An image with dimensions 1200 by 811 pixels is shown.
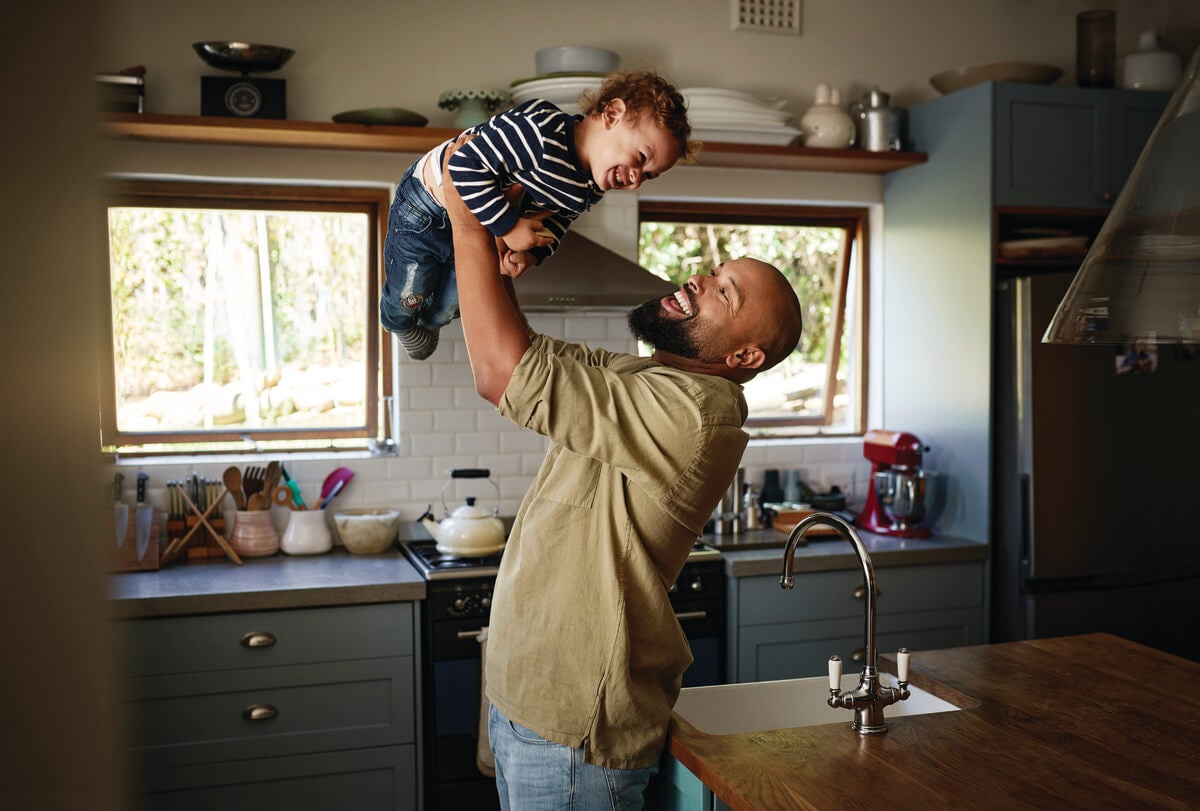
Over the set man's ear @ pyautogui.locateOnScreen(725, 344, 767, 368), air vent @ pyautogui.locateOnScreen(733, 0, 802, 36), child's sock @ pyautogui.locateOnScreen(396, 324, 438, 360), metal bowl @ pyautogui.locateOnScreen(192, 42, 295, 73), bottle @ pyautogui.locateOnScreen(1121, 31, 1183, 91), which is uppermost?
air vent @ pyautogui.locateOnScreen(733, 0, 802, 36)

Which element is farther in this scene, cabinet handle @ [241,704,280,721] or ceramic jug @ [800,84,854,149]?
ceramic jug @ [800,84,854,149]

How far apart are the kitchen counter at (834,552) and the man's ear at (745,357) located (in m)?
1.68

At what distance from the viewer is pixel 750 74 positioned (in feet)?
14.8

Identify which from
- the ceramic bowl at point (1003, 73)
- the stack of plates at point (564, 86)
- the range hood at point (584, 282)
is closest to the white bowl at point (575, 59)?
the stack of plates at point (564, 86)

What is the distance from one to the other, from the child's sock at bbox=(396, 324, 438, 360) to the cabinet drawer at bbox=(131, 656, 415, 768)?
1449 mm

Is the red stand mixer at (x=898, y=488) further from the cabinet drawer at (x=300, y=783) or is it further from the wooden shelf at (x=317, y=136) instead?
the cabinet drawer at (x=300, y=783)

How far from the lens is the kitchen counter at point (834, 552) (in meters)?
3.74

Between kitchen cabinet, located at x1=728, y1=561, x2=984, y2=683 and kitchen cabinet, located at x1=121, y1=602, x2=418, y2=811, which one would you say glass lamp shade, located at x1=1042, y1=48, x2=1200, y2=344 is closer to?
kitchen cabinet, located at x1=728, y1=561, x2=984, y2=683

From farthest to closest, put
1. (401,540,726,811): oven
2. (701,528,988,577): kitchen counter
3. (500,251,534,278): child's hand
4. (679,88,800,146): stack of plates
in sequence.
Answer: (679,88,800,146): stack of plates, (701,528,988,577): kitchen counter, (401,540,726,811): oven, (500,251,534,278): child's hand

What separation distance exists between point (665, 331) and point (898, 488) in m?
2.39

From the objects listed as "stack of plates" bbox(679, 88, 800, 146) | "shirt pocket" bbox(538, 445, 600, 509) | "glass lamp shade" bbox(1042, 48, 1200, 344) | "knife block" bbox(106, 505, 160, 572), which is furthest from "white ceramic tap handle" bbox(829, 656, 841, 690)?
"stack of plates" bbox(679, 88, 800, 146)

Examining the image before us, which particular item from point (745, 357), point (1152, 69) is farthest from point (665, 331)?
point (1152, 69)

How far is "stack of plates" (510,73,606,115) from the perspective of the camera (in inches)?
150

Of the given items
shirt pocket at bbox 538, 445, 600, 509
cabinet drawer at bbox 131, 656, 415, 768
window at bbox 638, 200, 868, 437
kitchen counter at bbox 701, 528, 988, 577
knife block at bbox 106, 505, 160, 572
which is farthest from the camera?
window at bbox 638, 200, 868, 437
